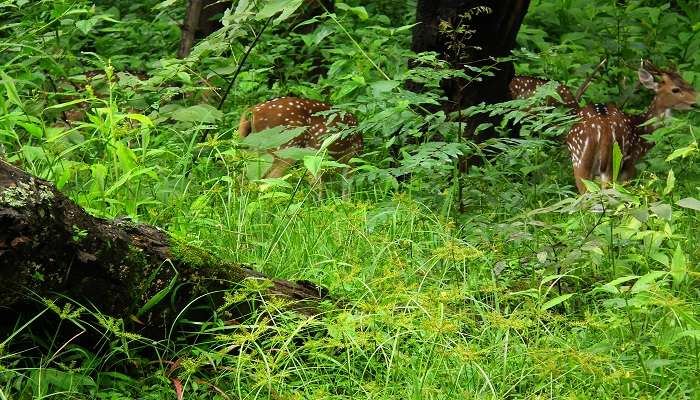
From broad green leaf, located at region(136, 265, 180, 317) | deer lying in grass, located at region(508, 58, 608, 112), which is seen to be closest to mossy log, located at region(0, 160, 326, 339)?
broad green leaf, located at region(136, 265, 180, 317)

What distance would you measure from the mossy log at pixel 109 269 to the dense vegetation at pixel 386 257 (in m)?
0.08

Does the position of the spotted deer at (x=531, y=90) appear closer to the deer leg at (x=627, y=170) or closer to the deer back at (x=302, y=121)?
the deer leg at (x=627, y=170)

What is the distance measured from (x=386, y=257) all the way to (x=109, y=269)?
4.88 ft

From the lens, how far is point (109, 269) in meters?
3.73

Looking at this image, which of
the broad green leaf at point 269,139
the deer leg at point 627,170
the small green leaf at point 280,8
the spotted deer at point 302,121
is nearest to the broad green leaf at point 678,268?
the small green leaf at point 280,8

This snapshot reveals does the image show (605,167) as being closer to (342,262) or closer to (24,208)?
(342,262)

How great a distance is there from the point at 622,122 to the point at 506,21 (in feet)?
3.73

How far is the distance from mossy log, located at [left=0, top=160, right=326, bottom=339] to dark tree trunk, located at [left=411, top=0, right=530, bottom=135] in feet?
10.2

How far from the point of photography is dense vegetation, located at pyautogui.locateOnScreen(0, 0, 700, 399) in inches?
146

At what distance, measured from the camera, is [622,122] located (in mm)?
7613

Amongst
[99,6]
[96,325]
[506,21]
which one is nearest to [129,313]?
[96,325]

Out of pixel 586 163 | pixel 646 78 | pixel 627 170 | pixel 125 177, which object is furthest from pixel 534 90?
pixel 125 177

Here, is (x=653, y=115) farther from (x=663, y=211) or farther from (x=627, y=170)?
(x=663, y=211)

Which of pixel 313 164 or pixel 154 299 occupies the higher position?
pixel 313 164
